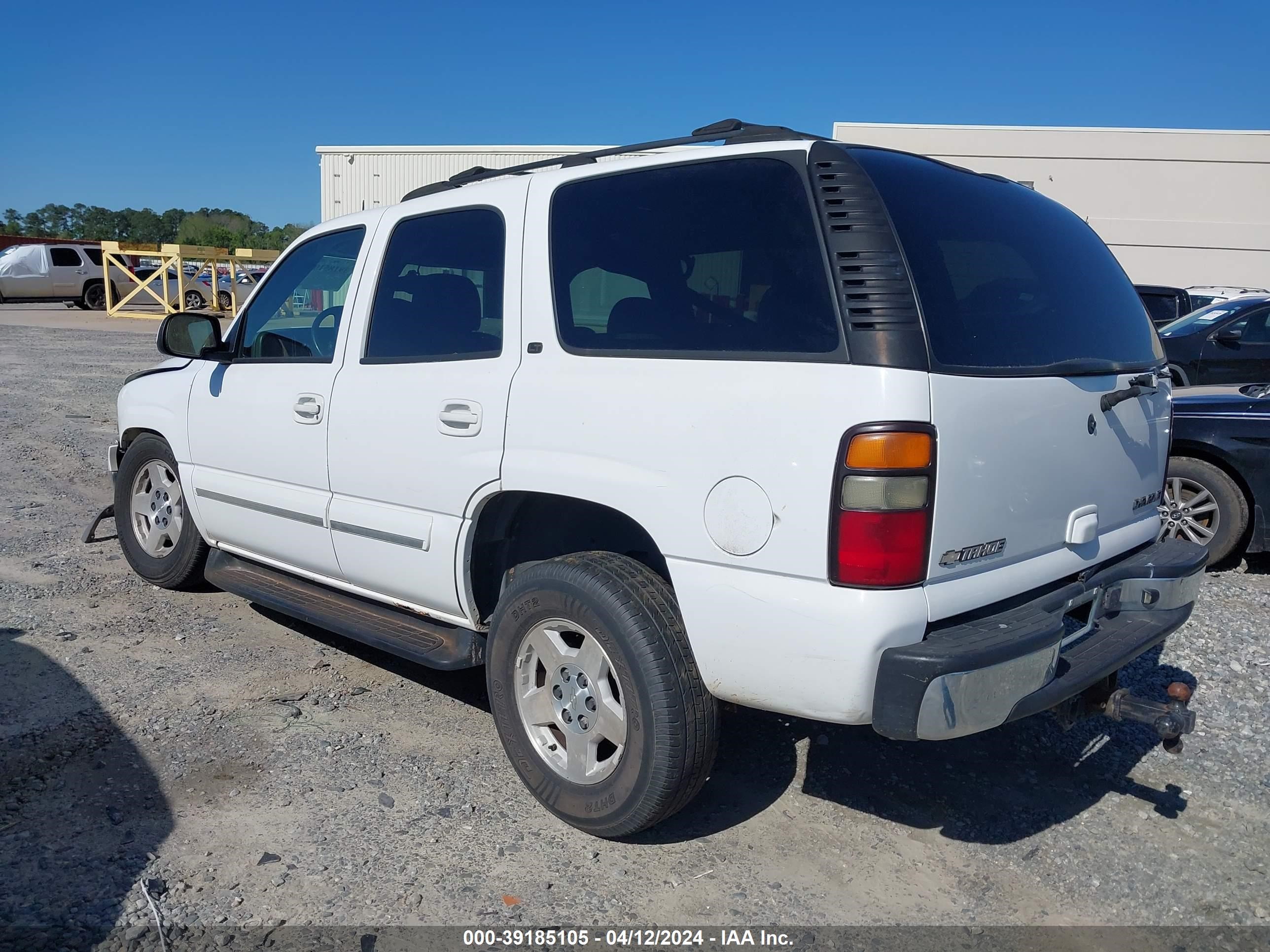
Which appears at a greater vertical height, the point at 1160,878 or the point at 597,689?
the point at 597,689

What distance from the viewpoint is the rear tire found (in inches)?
231

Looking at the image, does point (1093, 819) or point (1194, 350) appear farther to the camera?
point (1194, 350)

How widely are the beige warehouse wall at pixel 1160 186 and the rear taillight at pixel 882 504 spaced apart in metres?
31.9

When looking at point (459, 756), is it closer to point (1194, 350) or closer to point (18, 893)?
point (18, 893)

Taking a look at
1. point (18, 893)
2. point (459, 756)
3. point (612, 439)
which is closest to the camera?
point (18, 893)

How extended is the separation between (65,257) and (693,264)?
32530 millimetres

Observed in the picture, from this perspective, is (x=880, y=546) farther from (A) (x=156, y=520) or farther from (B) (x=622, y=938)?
(A) (x=156, y=520)

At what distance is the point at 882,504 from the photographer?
255 cm

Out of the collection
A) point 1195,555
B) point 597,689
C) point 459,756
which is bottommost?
point 459,756

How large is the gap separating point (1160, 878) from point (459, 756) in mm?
2397

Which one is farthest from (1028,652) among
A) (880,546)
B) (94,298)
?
(94,298)

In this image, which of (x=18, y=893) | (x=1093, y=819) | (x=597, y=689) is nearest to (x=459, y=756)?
(x=597, y=689)

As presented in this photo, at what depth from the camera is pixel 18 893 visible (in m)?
2.84

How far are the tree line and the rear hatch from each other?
85.6m
